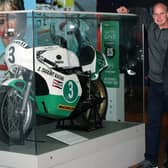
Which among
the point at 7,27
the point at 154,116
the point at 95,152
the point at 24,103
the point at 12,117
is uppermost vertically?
the point at 7,27

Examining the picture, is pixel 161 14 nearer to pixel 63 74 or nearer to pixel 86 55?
pixel 86 55

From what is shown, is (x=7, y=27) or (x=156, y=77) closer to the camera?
(x=7, y=27)

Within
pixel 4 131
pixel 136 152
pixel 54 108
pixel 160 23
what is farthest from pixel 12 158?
pixel 160 23

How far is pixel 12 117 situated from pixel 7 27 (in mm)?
647

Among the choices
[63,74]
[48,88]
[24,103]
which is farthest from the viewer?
[63,74]

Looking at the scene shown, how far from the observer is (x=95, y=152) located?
12.1 feet

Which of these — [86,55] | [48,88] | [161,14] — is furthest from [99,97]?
[161,14]

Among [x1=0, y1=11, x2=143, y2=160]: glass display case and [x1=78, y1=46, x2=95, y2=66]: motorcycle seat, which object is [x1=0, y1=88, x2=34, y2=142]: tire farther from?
[x1=78, y1=46, x2=95, y2=66]: motorcycle seat

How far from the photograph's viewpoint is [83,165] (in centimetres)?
357

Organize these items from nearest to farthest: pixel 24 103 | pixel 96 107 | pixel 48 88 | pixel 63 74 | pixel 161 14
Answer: pixel 24 103 < pixel 48 88 < pixel 63 74 < pixel 161 14 < pixel 96 107

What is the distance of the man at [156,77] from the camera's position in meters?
3.98

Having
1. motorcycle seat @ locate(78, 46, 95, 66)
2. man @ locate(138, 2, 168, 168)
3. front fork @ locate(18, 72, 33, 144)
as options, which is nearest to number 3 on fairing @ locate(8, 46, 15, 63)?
front fork @ locate(18, 72, 33, 144)

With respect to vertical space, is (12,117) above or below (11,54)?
below

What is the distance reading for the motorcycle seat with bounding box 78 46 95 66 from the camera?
A: 156 inches
